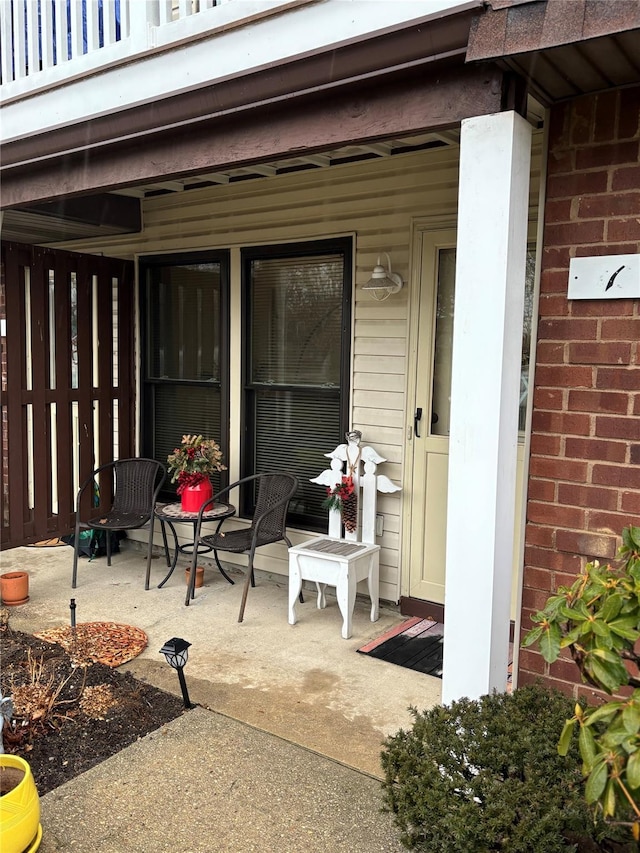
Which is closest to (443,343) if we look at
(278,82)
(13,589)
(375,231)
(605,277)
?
(375,231)

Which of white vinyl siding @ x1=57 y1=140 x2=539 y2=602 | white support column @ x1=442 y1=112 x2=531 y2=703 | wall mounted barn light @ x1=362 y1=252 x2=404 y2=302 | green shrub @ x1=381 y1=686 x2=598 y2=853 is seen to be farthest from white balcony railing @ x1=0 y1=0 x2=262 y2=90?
green shrub @ x1=381 y1=686 x2=598 y2=853

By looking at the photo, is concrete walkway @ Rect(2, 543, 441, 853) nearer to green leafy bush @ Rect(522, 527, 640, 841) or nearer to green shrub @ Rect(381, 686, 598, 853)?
green shrub @ Rect(381, 686, 598, 853)

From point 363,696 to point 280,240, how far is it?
2865mm

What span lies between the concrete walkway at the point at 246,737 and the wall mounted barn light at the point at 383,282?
6.38 feet

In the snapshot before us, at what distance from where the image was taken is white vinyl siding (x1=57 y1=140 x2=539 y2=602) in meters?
3.96

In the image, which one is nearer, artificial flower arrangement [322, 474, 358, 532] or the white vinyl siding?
the white vinyl siding

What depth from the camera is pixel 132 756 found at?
260 centimetres

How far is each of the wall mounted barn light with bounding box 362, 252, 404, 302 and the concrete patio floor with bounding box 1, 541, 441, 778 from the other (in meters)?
1.93

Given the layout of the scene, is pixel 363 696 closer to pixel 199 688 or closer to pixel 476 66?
pixel 199 688

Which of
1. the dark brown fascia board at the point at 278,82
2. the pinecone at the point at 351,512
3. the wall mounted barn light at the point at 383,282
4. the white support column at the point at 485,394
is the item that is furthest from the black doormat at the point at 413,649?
the dark brown fascia board at the point at 278,82

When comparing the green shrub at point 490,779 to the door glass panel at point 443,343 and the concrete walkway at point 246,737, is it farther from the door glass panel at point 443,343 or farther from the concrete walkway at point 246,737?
the door glass panel at point 443,343

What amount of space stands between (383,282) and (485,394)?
2.15 metres

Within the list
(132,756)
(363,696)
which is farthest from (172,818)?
(363,696)

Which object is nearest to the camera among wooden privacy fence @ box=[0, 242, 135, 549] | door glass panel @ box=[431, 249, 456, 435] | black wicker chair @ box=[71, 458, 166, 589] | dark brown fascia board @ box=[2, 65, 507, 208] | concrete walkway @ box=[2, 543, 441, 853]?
dark brown fascia board @ box=[2, 65, 507, 208]
